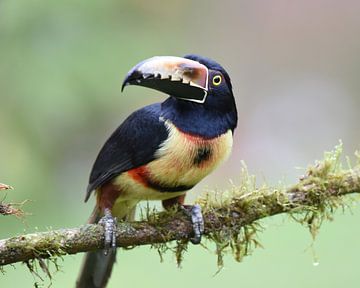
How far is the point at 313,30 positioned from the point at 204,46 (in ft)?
8.46

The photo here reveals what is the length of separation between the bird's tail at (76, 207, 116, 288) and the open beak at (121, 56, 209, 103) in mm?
1001

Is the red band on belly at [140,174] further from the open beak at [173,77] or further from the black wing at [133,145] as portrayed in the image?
the open beak at [173,77]

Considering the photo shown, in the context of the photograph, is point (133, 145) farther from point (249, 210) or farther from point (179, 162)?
point (249, 210)

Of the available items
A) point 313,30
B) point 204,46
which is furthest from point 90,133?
point 313,30

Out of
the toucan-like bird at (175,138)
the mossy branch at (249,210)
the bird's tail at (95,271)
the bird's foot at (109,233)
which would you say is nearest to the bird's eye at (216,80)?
the toucan-like bird at (175,138)

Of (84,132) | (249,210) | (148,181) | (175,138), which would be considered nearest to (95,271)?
(148,181)

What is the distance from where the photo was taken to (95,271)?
432 centimetres

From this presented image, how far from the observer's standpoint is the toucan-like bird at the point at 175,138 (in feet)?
12.7

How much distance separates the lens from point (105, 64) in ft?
17.6

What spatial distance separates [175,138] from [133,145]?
25 cm

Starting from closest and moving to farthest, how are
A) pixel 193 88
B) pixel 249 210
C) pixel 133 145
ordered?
pixel 249 210 < pixel 193 88 < pixel 133 145

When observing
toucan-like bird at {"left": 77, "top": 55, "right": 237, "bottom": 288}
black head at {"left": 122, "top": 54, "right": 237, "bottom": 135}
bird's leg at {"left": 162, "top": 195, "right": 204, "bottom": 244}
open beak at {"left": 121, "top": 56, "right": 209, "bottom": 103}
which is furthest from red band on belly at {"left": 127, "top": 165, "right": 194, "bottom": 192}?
open beak at {"left": 121, "top": 56, "right": 209, "bottom": 103}

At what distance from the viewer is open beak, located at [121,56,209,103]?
3.76m

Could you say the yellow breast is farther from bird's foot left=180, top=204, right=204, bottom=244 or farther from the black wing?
bird's foot left=180, top=204, right=204, bottom=244
